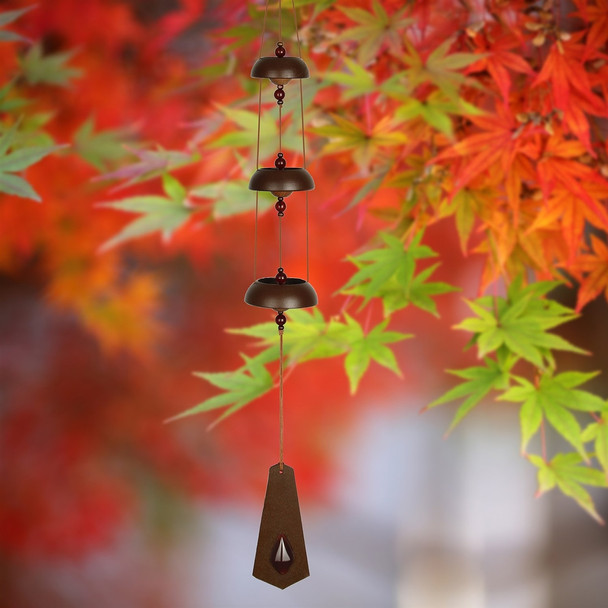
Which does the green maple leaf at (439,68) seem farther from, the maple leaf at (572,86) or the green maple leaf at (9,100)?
the green maple leaf at (9,100)

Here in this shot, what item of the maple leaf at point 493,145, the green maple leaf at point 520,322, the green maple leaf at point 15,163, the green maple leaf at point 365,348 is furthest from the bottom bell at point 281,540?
the green maple leaf at point 15,163

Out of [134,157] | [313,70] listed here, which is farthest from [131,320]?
[313,70]

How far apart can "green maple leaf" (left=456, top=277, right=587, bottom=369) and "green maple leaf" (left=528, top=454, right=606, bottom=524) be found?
25cm

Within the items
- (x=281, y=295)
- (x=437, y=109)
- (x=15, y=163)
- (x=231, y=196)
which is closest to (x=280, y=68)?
(x=281, y=295)

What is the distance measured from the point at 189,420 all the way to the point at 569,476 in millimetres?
858

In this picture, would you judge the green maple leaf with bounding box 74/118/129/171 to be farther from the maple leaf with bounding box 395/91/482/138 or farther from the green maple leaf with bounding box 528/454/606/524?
the green maple leaf with bounding box 528/454/606/524

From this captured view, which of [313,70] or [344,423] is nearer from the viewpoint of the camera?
[313,70]

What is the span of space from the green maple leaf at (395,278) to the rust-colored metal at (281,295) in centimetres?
37

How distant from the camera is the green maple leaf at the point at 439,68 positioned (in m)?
1.42

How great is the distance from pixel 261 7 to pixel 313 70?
0.18m

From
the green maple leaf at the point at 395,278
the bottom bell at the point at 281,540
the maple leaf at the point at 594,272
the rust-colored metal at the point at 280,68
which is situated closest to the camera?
the rust-colored metal at the point at 280,68

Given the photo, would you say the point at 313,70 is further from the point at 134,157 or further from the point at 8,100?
the point at 8,100

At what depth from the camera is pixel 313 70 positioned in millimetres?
1617

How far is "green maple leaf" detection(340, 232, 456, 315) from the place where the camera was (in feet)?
4.97
